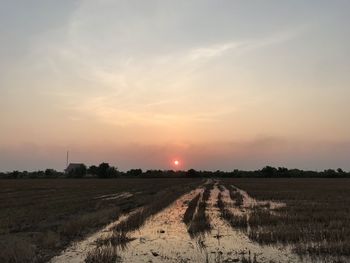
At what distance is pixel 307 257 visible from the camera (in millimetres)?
12031

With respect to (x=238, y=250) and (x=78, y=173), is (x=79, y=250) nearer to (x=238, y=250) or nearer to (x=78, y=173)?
(x=238, y=250)

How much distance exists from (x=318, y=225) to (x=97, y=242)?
9.40 meters

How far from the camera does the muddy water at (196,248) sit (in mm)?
12273

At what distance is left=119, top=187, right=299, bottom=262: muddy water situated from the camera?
1227cm

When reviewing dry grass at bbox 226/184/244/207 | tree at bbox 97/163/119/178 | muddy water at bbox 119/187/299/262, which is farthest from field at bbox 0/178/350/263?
tree at bbox 97/163/119/178

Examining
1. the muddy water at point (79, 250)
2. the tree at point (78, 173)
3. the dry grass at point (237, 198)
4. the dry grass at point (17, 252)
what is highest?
the tree at point (78, 173)

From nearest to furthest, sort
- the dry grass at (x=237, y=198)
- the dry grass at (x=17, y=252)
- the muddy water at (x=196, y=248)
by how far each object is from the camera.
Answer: the dry grass at (x=17, y=252) → the muddy water at (x=196, y=248) → the dry grass at (x=237, y=198)

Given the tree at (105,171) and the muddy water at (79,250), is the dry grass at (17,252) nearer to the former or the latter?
the muddy water at (79,250)

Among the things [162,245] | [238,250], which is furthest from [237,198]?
[238,250]

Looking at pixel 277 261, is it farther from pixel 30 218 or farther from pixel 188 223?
pixel 30 218

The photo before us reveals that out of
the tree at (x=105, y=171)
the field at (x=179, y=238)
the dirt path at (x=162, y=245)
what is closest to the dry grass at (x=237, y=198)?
the field at (x=179, y=238)

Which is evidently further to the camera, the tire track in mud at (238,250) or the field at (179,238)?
the field at (179,238)

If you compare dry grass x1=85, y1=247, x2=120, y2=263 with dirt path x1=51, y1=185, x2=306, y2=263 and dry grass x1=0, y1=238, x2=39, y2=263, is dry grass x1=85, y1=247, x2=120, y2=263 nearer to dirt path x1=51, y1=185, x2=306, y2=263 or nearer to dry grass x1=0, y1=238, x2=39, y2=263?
dirt path x1=51, y1=185, x2=306, y2=263

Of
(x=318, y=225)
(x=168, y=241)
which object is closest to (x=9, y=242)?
(x=168, y=241)
